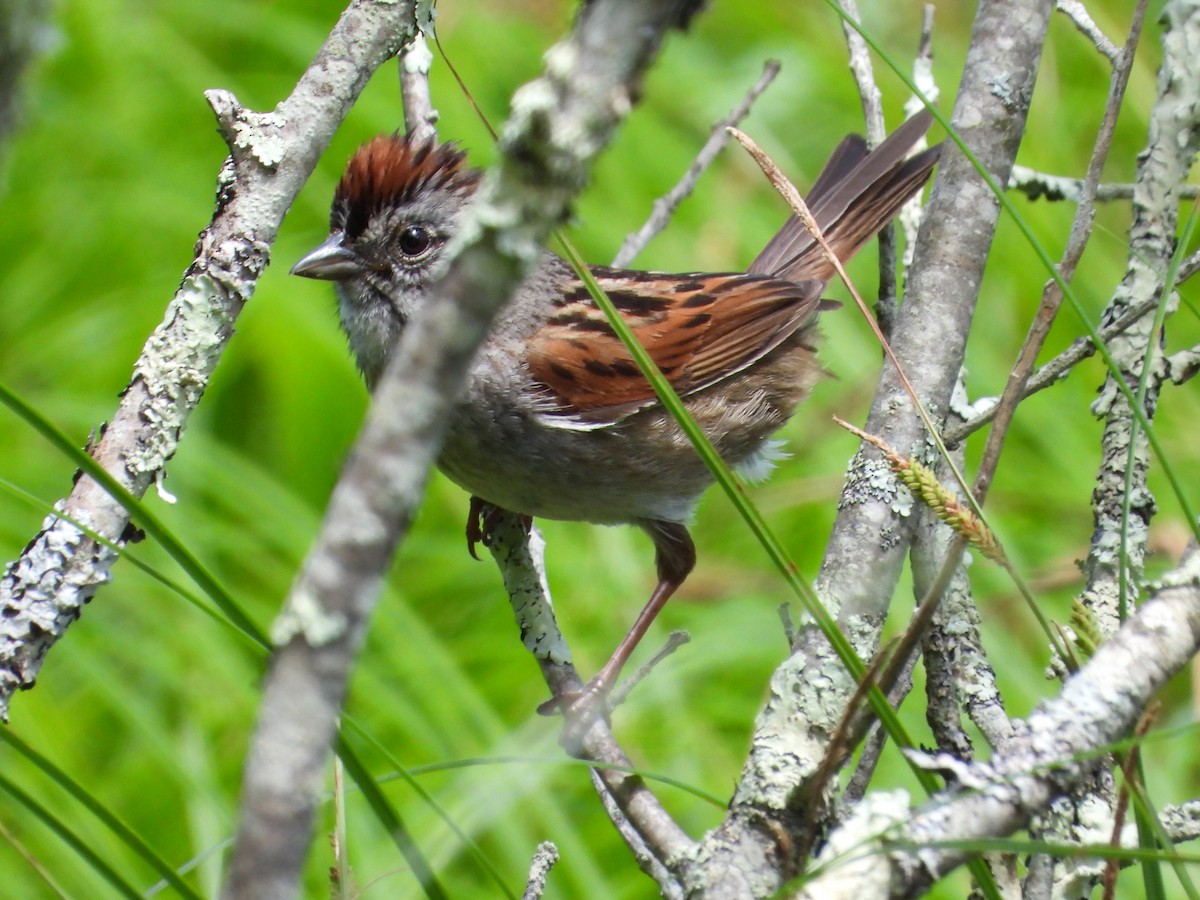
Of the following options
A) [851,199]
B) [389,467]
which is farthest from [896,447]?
[851,199]

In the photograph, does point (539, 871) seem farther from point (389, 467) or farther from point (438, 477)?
point (438, 477)

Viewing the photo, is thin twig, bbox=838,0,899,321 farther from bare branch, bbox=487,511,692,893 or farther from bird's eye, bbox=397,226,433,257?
bird's eye, bbox=397,226,433,257

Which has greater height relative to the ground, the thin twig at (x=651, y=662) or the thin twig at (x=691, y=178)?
the thin twig at (x=691, y=178)

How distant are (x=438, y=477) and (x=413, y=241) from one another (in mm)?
1066

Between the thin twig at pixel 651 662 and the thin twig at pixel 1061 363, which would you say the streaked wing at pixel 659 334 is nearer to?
the thin twig at pixel 651 662

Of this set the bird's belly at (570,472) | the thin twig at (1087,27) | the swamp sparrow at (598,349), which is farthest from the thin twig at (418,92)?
the thin twig at (1087,27)

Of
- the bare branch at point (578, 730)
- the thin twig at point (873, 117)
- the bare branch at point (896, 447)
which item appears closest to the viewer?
the bare branch at point (896, 447)

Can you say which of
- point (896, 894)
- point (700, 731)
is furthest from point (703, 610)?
point (896, 894)

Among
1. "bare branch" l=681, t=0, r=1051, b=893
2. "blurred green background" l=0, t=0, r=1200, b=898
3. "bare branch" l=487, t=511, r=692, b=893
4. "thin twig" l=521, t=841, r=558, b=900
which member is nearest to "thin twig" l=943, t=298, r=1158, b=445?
"bare branch" l=681, t=0, r=1051, b=893

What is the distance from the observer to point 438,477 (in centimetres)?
374

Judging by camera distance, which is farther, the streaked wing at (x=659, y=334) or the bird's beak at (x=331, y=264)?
the streaked wing at (x=659, y=334)

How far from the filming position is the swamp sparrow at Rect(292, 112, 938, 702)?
2.75 m

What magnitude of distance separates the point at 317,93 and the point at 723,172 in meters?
3.37

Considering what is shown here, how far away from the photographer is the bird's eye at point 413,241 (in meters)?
2.80
